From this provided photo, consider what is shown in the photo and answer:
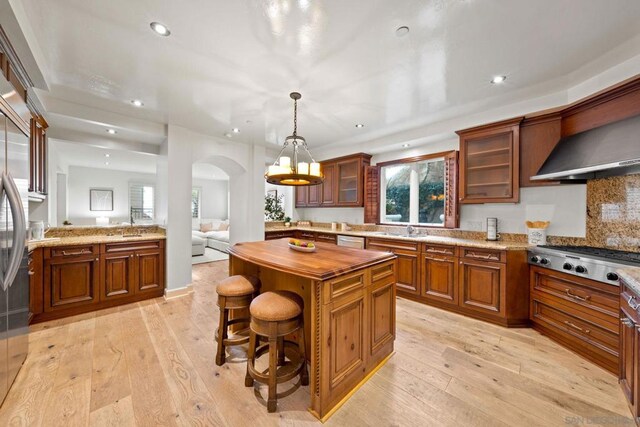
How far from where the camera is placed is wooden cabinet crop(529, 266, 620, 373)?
204cm

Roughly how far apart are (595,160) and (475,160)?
3.97 ft

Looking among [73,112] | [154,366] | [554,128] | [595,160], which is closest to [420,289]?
[595,160]

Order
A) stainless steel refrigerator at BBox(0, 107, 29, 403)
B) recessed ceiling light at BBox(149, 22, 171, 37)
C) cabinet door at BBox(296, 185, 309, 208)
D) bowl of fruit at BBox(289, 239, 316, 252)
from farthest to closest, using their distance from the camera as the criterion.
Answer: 1. cabinet door at BBox(296, 185, 309, 208)
2. bowl of fruit at BBox(289, 239, 316, 252)
3. recessed ceiling light at BBox(149, 22, 171, 37)
4. stainless steel refrigerator at BBox(0, 107, 29, 403)

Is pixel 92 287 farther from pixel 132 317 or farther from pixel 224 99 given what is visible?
A: pixel 224 99

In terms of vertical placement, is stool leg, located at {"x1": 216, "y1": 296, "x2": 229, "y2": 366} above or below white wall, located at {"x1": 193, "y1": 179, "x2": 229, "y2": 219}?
below

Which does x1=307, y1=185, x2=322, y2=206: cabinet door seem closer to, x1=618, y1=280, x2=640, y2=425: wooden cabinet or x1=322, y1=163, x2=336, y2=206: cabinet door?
x1=322, y1=163, x2=336, y2=206: cabinet door

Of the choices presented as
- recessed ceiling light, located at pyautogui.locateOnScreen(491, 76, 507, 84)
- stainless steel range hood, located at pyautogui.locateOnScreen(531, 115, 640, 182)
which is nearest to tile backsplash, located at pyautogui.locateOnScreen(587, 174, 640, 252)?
stainless steel range hood, located at pyautogui.locateOnScreen(531, 115, 640, 182)

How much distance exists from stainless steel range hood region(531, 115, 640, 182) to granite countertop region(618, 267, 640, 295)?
90 centimetres

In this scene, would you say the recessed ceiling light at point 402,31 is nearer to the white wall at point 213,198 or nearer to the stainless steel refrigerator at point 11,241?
the stainless steel refrigerator at point 11,241

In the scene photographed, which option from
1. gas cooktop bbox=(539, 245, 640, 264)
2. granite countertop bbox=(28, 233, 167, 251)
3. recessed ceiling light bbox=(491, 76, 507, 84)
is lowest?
granite countertop bbox=(28, 233, 167, 251)

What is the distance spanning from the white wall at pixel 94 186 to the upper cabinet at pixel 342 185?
661cm

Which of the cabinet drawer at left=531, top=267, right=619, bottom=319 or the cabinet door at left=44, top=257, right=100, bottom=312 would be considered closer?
the cabinet drawer at left=531, top=267, right=619, bottom=319

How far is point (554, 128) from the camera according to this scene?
9.31 feet

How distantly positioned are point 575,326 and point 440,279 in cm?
127
